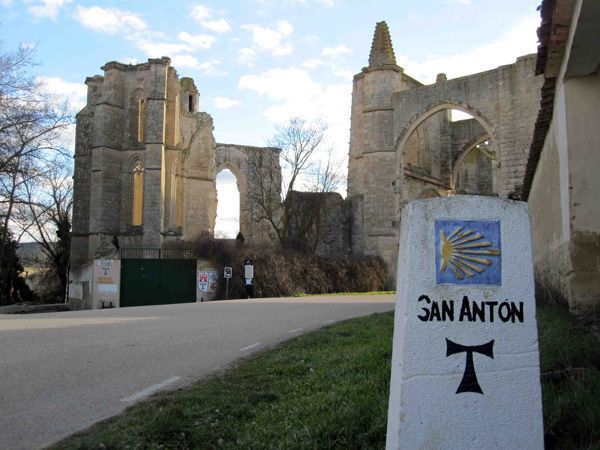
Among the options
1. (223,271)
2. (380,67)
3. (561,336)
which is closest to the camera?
(561,336)

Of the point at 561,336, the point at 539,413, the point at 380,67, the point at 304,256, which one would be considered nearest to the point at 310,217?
the point at 304,256

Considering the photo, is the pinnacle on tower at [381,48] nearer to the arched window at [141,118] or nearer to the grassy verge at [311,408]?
the arched window at [141,118]

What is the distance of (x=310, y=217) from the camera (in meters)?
34.6

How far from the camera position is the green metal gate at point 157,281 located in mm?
25516

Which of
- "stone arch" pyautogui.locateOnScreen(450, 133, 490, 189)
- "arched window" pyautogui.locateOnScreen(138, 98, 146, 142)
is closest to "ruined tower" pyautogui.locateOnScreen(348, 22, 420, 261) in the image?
"stone arch" pyautogui.locateOnScreen(450, 133, 490, 189)

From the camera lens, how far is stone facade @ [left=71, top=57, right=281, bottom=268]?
35250 mm

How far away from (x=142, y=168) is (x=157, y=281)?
13.4 metres

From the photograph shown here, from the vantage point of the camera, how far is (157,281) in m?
26.0

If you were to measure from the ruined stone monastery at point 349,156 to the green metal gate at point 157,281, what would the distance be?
6.40ft

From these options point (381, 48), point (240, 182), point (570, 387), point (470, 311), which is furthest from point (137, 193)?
point (470, 311)

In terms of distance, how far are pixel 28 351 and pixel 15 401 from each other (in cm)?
282

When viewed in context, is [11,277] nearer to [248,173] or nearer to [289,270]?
[248,173]

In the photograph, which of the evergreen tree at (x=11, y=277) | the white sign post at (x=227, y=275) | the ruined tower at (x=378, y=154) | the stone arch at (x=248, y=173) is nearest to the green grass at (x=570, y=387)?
the white sign post at (x=227, y=275)

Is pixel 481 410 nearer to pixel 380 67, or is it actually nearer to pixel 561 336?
pixel 561 336
